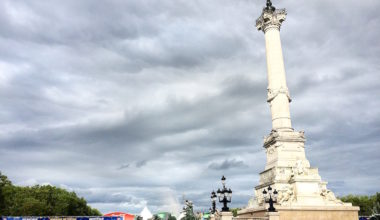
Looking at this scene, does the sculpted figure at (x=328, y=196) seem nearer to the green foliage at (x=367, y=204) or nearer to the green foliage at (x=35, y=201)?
the green foliage at (x=367, y=204)

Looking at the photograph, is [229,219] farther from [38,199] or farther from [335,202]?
[38,199]

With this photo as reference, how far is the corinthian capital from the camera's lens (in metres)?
46.0

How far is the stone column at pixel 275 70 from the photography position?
1667 inches

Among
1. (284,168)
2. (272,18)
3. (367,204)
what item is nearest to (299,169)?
(284,168)

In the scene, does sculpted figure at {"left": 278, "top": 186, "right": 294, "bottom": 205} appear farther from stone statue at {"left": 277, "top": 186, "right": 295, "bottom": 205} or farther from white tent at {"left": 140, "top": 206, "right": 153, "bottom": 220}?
white tent at {"left": 140, "top": 206, "right": 153, "bottom": 220}

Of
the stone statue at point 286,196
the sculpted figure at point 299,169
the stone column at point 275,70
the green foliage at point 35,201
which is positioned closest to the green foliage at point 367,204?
the stone column at point 275,70

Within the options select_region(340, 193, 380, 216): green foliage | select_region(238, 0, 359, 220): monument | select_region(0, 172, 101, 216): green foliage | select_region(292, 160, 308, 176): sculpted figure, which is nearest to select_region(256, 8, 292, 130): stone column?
select_region(238, 0, 359, 220): monument

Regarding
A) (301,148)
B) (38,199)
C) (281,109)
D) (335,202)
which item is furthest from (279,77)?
(38,199)

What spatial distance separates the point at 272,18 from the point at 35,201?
179ft

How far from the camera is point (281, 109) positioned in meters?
42.6

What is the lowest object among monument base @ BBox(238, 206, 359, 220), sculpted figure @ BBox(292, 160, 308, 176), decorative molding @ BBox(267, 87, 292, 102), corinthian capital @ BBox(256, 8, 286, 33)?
monument base @ BBox(238, 206, 359, 220)

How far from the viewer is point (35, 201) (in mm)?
67250

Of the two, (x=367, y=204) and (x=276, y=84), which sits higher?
(x=276, y=84)

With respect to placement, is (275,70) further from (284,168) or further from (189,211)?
(189,211)
